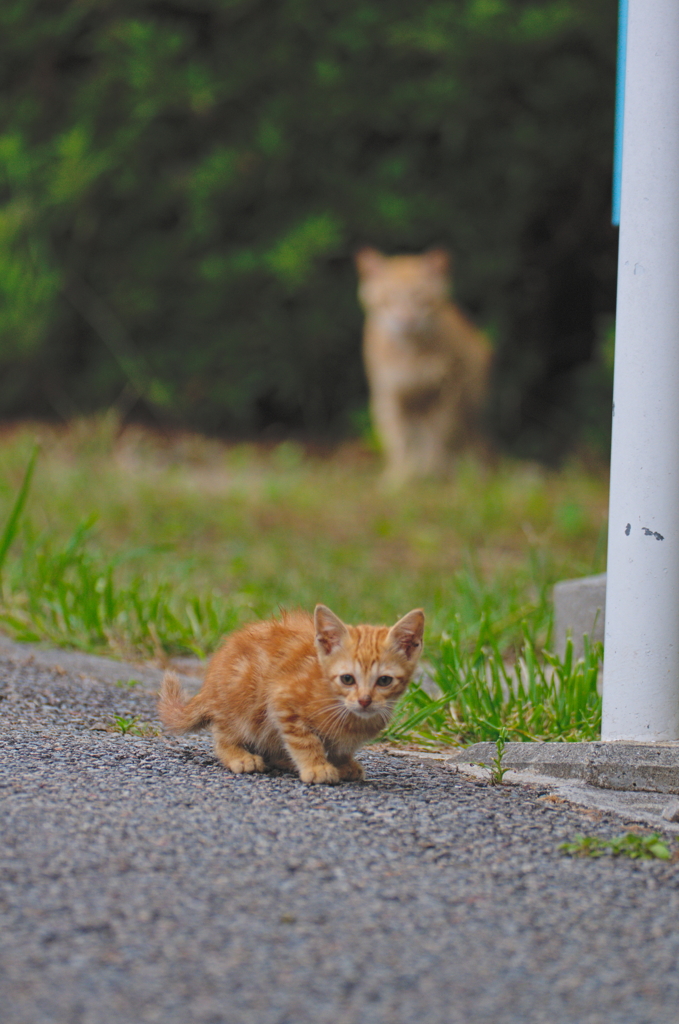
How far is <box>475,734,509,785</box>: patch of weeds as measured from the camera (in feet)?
7.73

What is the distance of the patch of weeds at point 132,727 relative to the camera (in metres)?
2.61

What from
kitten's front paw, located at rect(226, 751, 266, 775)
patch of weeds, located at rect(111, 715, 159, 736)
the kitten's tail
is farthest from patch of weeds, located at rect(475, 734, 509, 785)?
patch of weeds, located at rect(111, 715, 159, 736)

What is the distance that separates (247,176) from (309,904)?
7410mm

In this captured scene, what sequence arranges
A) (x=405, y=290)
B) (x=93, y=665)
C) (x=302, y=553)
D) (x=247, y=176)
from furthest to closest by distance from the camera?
1. (x=247, y=176)
2. (x=405, y=290)
3. (x=302, y=553)
4. (x=93, y=665)

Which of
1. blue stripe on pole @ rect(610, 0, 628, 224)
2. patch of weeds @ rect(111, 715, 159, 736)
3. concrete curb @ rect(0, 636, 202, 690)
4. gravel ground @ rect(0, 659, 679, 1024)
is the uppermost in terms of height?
blue stripe on pole @ rect(610, 0, 628, 224)

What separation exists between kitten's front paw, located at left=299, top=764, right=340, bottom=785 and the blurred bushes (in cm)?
623

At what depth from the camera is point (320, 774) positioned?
2275 mm

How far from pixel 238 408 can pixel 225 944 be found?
7.15 metres

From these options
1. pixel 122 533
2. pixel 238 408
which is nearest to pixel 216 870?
pixel 122 533

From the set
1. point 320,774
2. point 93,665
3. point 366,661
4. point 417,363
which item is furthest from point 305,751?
point 417,363

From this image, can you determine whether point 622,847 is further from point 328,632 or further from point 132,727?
point 132,727

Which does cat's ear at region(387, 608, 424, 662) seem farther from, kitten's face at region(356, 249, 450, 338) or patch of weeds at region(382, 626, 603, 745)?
kitten's face at region(356, 249, 450, 338)

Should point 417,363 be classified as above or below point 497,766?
above

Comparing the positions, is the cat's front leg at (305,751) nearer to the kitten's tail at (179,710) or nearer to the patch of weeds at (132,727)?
the kitten's tail at (179,710)
